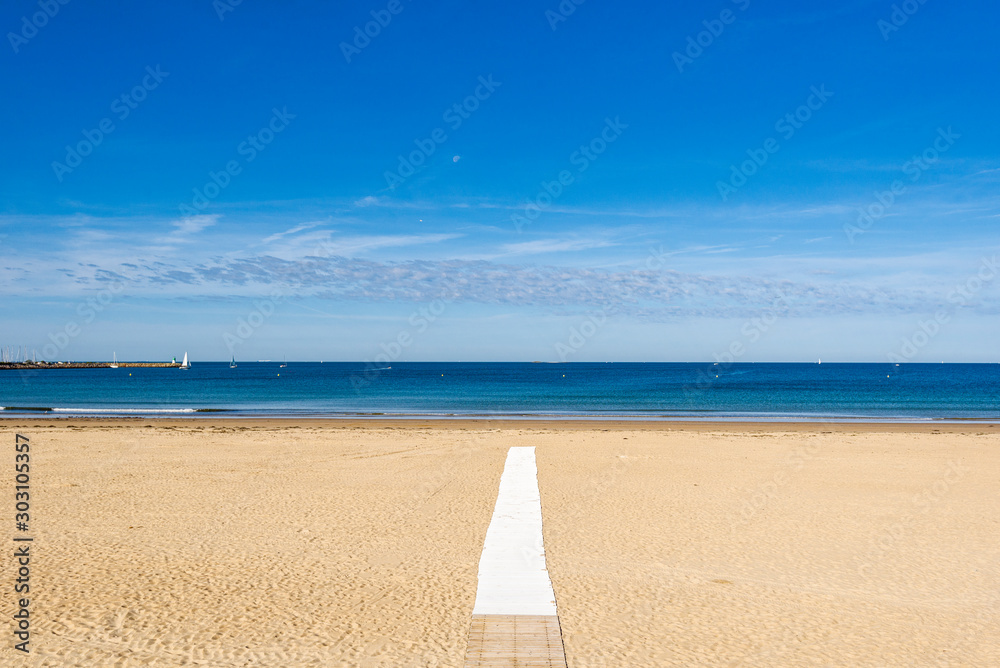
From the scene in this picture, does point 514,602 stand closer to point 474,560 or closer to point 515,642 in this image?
point 515,642

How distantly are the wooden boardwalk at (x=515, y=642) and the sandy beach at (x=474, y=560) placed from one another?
133mm

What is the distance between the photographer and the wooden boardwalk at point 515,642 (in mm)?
5016

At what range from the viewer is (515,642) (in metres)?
5.38

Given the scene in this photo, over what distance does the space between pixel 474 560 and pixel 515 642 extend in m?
2.24

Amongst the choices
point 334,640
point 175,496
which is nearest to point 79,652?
point 334,640

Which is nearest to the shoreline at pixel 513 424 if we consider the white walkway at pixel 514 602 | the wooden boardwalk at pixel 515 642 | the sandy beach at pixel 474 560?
the sandy beach at pixel 474 560

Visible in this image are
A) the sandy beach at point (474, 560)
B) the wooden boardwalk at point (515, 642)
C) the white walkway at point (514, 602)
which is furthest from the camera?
the sandy beach at point (474, 560)

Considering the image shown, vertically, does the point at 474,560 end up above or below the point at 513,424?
above

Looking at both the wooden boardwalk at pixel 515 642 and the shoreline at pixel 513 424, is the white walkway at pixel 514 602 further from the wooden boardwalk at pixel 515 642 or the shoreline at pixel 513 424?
the shoreline at pixel 513 424

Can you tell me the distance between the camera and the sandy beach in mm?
5375

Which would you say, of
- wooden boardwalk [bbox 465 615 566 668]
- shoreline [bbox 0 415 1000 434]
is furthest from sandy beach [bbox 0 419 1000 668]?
shoreline [bbox 0 415 1000 434]

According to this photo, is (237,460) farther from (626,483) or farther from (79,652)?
(79,652)

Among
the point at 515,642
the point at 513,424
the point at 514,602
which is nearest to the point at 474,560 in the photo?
the point at 514,602

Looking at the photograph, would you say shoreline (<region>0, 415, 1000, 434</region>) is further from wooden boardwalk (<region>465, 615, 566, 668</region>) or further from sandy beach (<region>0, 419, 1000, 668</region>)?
wooden boardwalk (<region>465, 615, 566, 668</region>)
